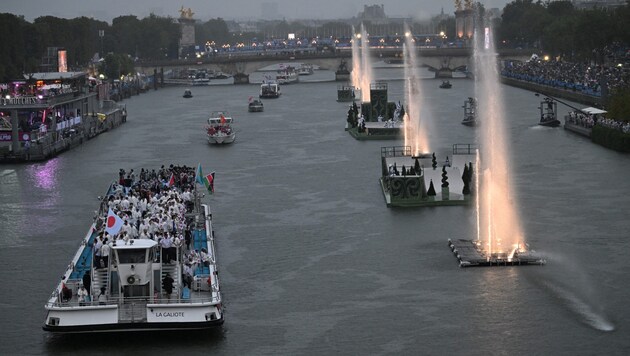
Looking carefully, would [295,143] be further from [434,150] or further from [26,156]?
[26,156]

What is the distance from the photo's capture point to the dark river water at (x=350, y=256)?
27.8 metres

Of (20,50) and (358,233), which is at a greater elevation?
(20,50)

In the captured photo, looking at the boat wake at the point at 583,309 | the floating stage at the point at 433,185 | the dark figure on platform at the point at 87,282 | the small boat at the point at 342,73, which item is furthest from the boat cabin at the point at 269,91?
the dark figure on platform at the point at 87,282

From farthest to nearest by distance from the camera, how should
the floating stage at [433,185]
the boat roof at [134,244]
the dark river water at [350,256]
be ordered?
the floating stage at [433,185], the dark river water at [350,256], the boat roof at [134,244]

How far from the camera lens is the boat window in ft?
88.5

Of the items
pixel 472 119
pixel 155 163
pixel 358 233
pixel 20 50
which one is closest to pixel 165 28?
pixel 20 50

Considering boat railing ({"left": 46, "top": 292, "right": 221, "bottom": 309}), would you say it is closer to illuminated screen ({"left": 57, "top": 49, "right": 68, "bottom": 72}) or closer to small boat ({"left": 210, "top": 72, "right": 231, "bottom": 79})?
illuminated screen ({"left": 57, "top": 49, "right": 68, "bottom": 72})

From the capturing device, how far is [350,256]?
1416 inches

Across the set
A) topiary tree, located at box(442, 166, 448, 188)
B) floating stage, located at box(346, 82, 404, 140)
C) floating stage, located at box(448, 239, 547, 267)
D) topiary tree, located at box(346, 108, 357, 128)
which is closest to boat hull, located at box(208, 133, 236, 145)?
floating stage, located at box(346, 82, 404, 140)

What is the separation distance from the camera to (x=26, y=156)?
61.6 meters

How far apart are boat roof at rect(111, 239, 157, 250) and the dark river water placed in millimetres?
2059

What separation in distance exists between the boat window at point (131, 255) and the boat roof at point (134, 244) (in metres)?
0.08

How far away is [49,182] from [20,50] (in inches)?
2323

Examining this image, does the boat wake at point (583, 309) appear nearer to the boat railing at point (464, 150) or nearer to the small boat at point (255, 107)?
the boat railing at point (464, 150)
